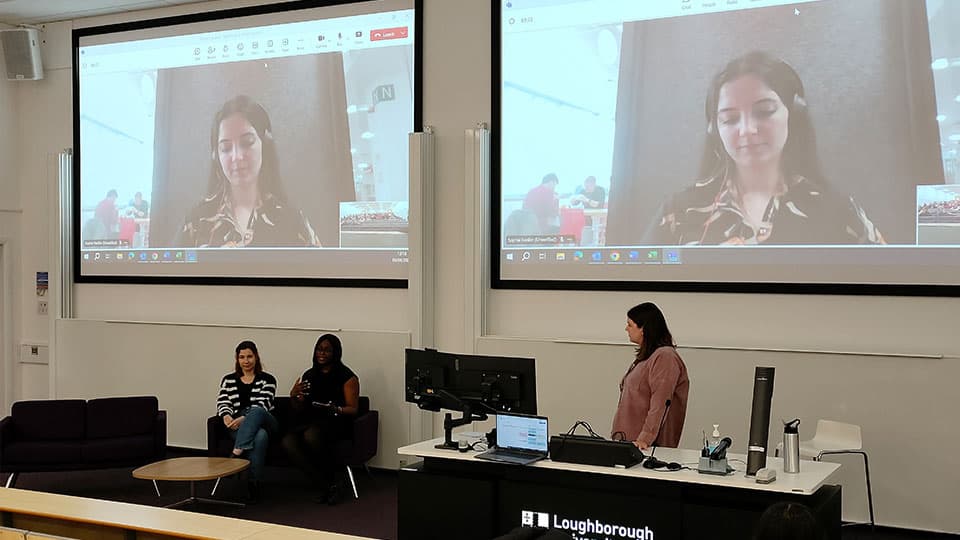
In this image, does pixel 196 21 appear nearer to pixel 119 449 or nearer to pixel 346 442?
pixel 119 449

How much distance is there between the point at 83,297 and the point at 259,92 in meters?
2.76

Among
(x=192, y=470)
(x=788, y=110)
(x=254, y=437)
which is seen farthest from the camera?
(x=254, y=437)

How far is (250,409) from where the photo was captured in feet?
24.7

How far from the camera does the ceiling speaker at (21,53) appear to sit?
956 cm

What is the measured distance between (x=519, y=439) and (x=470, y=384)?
46 centimetres

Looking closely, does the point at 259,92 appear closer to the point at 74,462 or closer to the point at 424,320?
the point at 424,320

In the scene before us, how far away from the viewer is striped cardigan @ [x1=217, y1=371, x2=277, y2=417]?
7648mm

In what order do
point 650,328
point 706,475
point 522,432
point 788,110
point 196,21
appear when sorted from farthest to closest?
point 196,21 < point 788,110 < point 650,328 < point 522,432 < point 706,475

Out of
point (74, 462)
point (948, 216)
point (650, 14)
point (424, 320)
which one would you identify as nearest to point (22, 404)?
point (74, 462)

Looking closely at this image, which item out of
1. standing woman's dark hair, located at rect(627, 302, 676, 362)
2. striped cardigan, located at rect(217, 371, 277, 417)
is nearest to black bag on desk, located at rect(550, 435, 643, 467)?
standing woman's dark hair, located at rect(627, 302, 676, 362)

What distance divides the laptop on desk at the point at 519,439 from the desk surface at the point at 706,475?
0.08 meters

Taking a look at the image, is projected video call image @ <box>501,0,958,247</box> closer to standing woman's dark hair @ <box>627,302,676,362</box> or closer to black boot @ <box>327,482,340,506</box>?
standing woman's dark hair @ <box>627,302,676,362</box>

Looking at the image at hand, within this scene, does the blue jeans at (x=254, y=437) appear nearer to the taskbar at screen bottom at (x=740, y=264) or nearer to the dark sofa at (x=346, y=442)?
the dark sofa at (x=346, y=442)

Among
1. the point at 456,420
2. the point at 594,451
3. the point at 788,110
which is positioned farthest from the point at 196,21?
the point at 594,451
